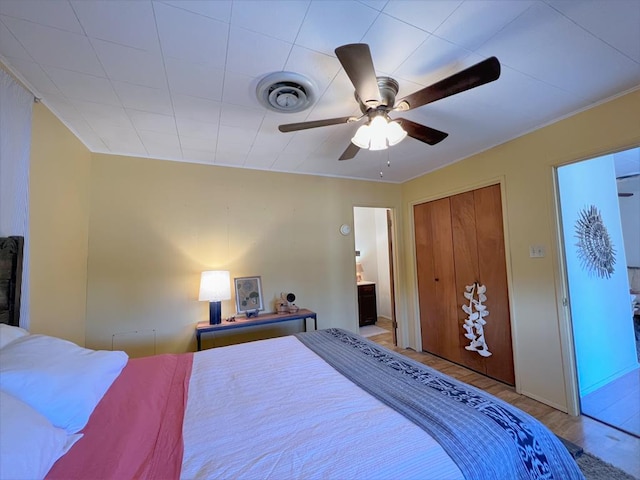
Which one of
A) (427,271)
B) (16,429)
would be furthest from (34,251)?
(427,271)

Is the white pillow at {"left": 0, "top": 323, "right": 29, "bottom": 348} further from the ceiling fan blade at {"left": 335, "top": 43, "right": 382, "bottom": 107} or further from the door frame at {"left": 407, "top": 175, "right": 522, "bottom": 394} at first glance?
the door frame at {"left": 407, "top": 175, "right": 522, "bottom": 394}

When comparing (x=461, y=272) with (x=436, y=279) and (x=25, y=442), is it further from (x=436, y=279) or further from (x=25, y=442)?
(x=25, y=442)

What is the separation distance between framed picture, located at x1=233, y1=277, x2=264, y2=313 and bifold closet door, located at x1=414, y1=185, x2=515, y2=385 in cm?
218

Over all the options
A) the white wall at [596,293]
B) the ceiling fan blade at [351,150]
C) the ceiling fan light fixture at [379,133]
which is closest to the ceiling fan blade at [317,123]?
the ceiling fan light fixture at [379,133]

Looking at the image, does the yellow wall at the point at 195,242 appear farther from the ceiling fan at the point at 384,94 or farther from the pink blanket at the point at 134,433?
the ceiling fan at the point at 384,94

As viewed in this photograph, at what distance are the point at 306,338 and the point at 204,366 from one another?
753 millimetres

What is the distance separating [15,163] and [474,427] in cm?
250

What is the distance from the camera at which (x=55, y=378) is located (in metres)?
0.99

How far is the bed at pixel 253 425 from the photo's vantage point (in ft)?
2.58

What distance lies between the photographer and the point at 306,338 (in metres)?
2.05

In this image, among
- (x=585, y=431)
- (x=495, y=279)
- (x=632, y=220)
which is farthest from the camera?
(x=632, y=220)

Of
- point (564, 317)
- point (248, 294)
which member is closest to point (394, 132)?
point (564, 317)

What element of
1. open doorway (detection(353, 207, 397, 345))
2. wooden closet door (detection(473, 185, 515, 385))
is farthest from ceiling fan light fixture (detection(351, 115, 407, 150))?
open doorway (detection(353, 207, 397, 345))

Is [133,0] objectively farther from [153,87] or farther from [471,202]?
[471,202]
